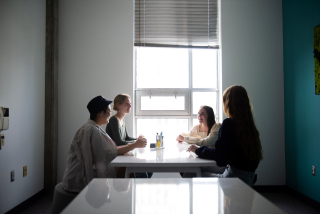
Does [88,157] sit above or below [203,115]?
below

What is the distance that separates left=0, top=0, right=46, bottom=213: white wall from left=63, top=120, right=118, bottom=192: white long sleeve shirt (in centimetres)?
101

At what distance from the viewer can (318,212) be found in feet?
8.22

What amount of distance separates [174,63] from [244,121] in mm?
2038

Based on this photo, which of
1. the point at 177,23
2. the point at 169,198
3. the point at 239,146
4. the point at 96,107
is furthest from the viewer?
the point at 177,23

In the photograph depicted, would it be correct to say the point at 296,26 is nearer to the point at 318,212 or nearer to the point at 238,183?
the point at 318,212

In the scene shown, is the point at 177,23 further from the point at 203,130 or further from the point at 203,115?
the point at 203,130

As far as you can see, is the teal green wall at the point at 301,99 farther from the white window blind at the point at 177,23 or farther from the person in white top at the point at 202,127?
the person in white top at the point at 202,127

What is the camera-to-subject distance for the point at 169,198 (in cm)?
82

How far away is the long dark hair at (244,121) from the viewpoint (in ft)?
5.17

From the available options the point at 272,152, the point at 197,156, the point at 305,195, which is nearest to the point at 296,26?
the point at 272,152

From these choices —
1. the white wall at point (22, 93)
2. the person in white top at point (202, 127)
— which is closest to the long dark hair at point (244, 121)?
the person in white top at point (202, 127)

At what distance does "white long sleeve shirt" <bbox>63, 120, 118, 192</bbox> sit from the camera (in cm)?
167

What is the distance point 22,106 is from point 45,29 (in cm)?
118

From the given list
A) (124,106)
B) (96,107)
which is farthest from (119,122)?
(96,107)
